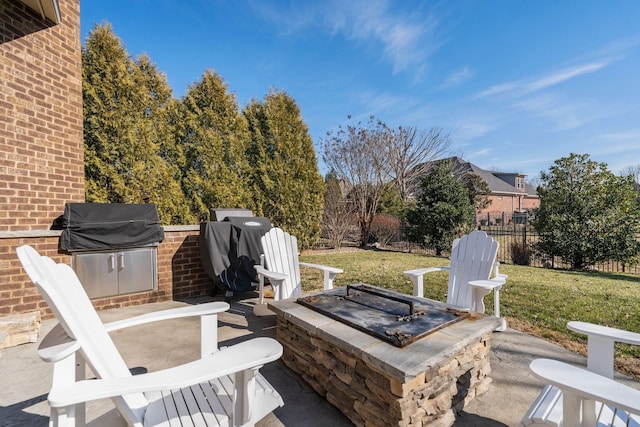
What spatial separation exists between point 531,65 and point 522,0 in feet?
9.73

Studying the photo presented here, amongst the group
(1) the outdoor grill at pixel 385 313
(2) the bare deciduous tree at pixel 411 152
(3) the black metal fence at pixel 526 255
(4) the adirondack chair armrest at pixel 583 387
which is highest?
(2) the bare deciduous tree at pixel 411 152

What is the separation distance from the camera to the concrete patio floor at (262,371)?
1.78 metres

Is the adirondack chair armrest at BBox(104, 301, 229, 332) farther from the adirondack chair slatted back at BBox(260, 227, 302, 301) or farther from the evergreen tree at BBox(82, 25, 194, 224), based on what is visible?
the evergreen tree at BBox(82, 25, 194, 224)

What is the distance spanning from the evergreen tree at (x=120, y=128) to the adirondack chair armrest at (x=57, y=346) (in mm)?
4750

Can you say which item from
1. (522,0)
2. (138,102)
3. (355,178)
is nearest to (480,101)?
(355,178)

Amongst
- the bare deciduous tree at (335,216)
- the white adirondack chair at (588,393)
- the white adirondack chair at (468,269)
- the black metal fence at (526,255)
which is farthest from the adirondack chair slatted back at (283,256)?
the bare deciduous tree at (335,216)

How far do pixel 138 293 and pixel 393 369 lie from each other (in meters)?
3.86

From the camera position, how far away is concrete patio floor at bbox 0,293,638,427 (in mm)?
1777

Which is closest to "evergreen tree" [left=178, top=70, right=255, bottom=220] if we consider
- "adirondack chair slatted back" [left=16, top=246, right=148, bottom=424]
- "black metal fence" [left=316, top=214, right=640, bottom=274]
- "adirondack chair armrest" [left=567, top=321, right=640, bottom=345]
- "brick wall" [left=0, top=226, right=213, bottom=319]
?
"brick wall" [left=0, top=226, right=213, bottom=319]

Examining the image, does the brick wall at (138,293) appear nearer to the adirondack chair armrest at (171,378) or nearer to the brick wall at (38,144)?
the brick wall at (38,144)

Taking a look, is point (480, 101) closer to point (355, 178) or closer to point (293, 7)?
point (355, 178)

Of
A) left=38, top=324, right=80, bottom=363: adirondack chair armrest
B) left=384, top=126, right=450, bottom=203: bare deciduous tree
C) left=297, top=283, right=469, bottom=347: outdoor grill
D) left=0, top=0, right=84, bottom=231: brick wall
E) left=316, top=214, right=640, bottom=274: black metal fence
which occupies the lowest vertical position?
left=316, top=214, right=640, bottom=274: black metal fence

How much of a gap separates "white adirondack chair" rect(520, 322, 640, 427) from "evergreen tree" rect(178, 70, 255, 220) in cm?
624

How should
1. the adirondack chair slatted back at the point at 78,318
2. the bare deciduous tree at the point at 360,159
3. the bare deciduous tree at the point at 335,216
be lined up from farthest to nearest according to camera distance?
1. the bare deciduous tree at the point at 360,159
2. the bare deciduous tree at the point at 335,216
3. the adirondack chair slatted back at the point at 78,318
